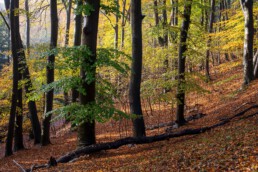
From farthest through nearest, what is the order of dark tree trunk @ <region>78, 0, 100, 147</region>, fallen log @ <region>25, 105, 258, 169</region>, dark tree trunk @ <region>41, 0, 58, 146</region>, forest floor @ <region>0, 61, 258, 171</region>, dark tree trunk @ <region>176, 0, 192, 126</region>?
1. dark tree trunk @ <region>41, 0, 58, 146</region>
2. dark tree trunk @ <region>176, 0, 192, 126</region>
3. fallen log @ <region>25, 105, 258, 169</region>
4. dark tree trunk @ <region>78, 0, 100, 147</region>
5. forest floor @ <region>0, 61, 258, 171</region>

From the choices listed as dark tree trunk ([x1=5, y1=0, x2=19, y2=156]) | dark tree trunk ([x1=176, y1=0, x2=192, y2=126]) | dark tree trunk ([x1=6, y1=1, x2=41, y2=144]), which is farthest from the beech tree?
dark tree trunk ([x1=176, y1=0, x2=192, y2=126])

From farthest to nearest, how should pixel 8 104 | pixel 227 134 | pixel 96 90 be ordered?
1. pixel 8 104
2. pixel 96 90
3. pixel 227 134

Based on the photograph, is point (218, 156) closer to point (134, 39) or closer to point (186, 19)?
point (134, 39)

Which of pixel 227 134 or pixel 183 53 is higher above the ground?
pixel 183 53

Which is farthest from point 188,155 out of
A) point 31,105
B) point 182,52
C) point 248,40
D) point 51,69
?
point 31,105

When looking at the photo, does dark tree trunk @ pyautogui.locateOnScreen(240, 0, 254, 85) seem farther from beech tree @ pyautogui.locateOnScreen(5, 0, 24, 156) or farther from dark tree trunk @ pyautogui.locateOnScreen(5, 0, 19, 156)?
dark tree trunk @ pyautogui.locateOnScreen(5, 0, 19, 156)

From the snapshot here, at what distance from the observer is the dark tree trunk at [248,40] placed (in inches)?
559

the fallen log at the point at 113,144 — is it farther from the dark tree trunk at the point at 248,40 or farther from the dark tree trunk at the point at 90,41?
the dark tree trunk at the point at 248,40

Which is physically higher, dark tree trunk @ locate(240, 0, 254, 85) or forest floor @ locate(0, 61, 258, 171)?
dark tree trunk @ locate(240, 0, 254, 85)

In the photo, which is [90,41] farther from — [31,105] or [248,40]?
[248,40]

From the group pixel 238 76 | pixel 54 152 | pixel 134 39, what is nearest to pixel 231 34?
pixel 238 76

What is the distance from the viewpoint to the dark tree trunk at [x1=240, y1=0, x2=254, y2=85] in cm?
1420

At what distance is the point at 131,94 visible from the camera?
963 centimetres

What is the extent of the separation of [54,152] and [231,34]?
41.6 ft
